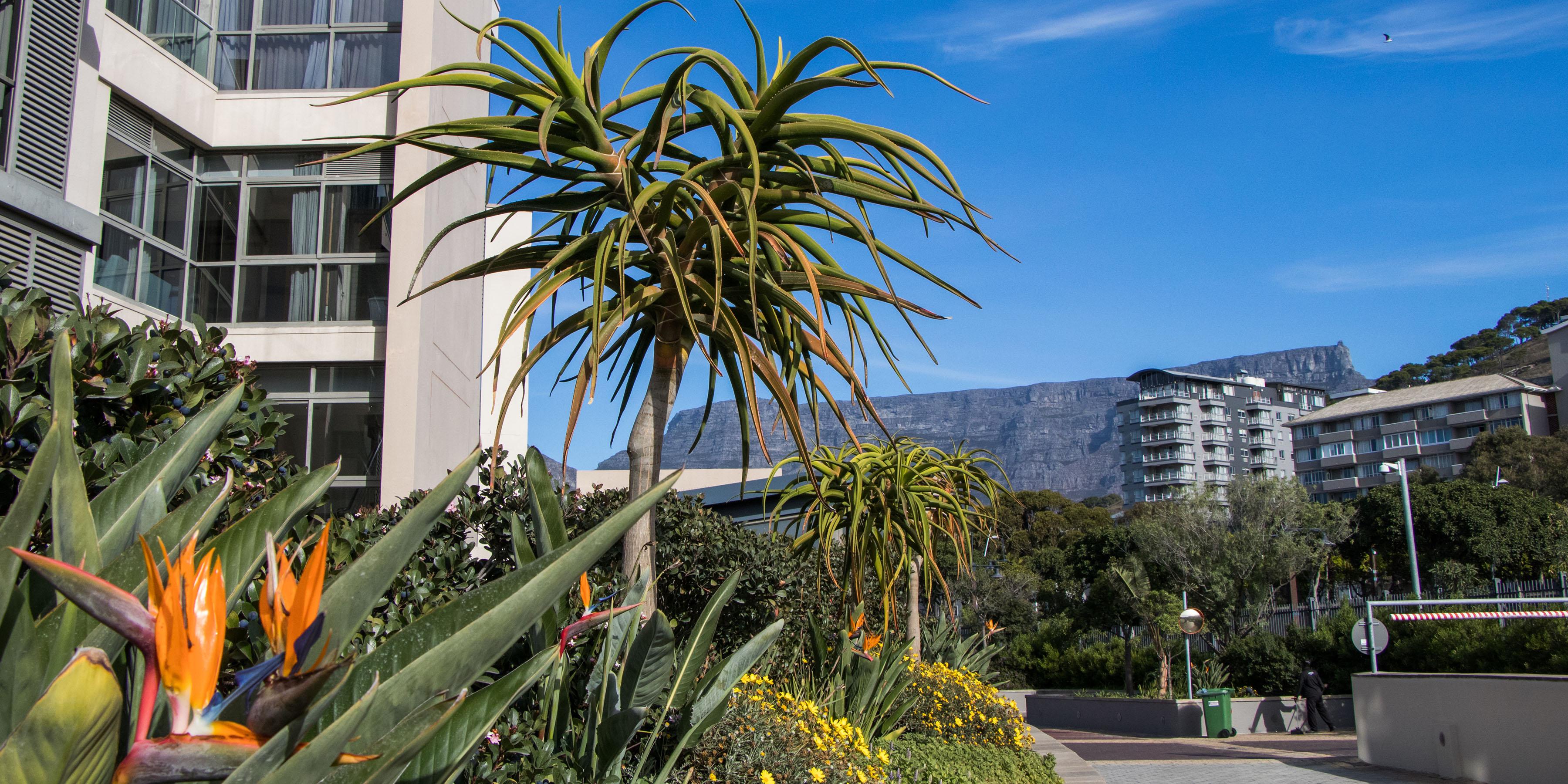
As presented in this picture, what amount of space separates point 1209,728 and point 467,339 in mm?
17427

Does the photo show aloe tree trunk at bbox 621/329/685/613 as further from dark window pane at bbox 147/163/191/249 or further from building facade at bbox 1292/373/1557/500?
building facade at bbox 1292/373/1557/500

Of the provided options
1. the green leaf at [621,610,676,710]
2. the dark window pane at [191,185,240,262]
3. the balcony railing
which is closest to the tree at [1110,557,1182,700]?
the dark window pane at [191,185,240,262]

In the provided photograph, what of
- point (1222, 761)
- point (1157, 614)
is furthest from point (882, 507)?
point (1157, 614)

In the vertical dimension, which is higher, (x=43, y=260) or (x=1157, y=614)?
(x=43, y=260)

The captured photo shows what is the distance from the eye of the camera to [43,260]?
962 cm

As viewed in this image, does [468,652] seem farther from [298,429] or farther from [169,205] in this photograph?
[169,205]

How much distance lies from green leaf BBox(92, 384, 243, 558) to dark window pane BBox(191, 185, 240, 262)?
13.0 metres

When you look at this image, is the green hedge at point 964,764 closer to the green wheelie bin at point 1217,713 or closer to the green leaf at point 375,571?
the green leaf at point 375,571

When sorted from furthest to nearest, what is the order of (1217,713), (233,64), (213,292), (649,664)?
(1217,713)
(233,64)
(213,292)
(649,664)

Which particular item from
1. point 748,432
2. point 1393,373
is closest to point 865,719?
point 748,432

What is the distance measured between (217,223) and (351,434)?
11.1 ft

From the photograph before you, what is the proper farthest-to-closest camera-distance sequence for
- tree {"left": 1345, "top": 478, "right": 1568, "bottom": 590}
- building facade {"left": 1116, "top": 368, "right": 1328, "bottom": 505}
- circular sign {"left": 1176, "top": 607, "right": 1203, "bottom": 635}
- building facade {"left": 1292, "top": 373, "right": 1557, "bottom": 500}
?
building facade {"left": 1116, "top": 368, "right": 1328, "bottom": 505} < building facade {"left": 1292, "top": 373, "right": 1557, "bottom": 500} < tree {"left": 1345, "top": 478, "right": 1568, "bottom": 590} < circular sign {"left": 1176, "top": 607, "right": 1203, "bottom": 635}

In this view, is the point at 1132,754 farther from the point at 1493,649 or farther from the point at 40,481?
the point at 40,481

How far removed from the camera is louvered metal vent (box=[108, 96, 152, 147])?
11977mm
